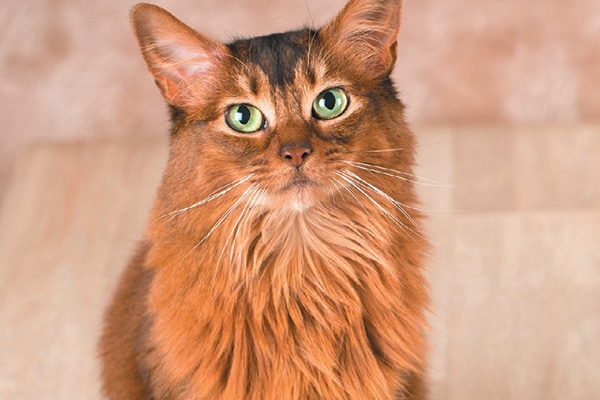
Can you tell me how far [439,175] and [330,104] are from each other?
1.21m

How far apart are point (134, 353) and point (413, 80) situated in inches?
67.9

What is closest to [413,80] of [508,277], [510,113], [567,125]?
[510,113]

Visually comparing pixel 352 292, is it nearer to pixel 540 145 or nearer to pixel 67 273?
pixel 67 273

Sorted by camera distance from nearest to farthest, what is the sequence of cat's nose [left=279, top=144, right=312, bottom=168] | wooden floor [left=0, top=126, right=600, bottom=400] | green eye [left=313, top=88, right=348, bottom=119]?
cat's nose [left=279, top=144, right=312, bottom=168] → green eye [left=313, top=88, right=348, bottom=119] → wooden floor [left=0, top=126, right=600, bottom=400]

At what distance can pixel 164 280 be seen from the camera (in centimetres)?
157

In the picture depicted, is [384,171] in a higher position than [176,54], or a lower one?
lower

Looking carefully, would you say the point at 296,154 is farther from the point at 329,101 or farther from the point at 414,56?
the point at 414,56

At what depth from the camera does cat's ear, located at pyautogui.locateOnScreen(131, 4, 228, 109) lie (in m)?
1.48

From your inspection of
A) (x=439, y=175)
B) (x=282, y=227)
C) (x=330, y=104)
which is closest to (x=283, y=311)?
(x=282, y=227)

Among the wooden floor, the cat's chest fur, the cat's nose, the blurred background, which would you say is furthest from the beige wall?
the cat's nose

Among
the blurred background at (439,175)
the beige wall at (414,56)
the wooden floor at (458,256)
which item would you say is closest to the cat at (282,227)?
the wooden floor at (458,256)

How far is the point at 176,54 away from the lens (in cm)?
153

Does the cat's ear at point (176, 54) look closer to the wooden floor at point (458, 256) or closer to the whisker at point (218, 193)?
the whisker at point (218, 193)

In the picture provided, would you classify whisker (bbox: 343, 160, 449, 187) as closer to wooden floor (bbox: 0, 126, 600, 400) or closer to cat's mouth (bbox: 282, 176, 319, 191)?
cat's mouth (bbox: 282, 176, 319, 191)
